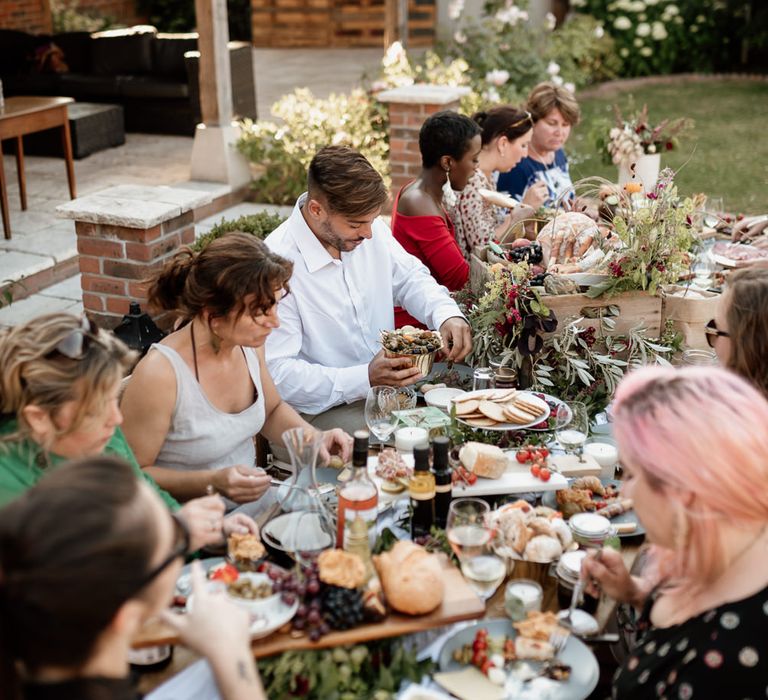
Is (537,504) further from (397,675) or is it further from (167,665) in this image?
(167,665)

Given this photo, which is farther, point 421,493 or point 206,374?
point 206,374

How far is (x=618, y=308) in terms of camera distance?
3.29 metres

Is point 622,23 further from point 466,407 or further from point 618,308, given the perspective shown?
point 466,407

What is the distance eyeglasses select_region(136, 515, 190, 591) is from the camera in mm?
1424

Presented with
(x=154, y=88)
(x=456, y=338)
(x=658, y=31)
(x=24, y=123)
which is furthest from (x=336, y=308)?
(x=658, y=31)

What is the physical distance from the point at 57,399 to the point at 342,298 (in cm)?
162

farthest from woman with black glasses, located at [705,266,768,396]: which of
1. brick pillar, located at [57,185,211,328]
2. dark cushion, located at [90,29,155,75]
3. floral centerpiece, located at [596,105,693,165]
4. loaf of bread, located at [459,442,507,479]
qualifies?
dark cushion, located at [90,29,155,75]

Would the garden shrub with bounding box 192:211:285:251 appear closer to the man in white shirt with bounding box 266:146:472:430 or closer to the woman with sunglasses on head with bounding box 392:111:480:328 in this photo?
the woman with sunglasses on head with bounding box 392:111:480:328

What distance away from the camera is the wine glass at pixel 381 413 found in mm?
2650

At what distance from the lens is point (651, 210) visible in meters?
3.33

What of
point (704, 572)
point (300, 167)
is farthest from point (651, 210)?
point (300, 167)

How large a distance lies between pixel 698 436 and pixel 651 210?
1.83 metres

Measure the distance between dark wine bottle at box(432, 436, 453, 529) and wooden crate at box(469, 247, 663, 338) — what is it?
115cm

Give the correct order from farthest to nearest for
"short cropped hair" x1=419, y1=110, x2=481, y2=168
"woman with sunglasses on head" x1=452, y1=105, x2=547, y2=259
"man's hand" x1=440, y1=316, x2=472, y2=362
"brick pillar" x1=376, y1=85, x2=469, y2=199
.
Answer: "brick pillar" x1=376, y1=85, x2=469, y2=199
"woman with sunglasses on head" x1=452, y1=105, x2=547, y2=259
"short cropped hair" x1=419, y1=110, x2=481, y2=168
"man's hand" x1=440, y1=316, x2=472, y2=362
